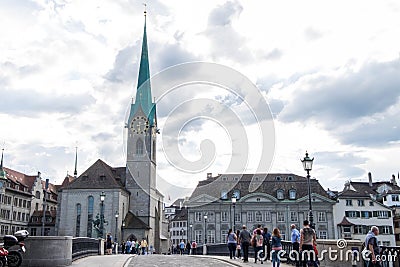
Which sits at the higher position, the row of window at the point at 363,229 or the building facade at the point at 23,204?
the building facade at the point at 23,204

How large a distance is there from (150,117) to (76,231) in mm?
26521

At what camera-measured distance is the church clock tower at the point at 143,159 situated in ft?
267

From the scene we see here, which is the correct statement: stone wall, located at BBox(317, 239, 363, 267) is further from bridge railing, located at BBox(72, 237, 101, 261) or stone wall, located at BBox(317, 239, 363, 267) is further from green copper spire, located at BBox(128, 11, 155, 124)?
green copper spire, located at BBox(128, 11, 155, 124)

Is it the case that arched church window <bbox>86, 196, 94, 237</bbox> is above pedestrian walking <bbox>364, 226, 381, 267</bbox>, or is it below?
above

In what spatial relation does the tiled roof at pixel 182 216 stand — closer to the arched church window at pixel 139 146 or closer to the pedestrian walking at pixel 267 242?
the arched church window at pixel 139 146

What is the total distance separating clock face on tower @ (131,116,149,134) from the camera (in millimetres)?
85812

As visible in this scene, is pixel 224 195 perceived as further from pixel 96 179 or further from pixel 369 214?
pixel 369 214

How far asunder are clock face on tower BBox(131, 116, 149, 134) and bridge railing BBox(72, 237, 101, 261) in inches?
2155

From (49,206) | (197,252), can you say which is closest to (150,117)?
(49,206)

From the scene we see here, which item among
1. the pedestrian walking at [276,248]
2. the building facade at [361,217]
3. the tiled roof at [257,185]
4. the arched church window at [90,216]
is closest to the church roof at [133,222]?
the arched church window at [90,216]

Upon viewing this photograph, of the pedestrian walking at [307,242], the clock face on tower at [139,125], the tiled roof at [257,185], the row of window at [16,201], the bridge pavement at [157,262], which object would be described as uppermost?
the clock face on tower at [139,125]

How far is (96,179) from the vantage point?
77.6 m

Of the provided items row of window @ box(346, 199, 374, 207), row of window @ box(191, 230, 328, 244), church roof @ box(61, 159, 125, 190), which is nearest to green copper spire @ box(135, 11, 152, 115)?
church roof @ box(61, 159, 125, 190)

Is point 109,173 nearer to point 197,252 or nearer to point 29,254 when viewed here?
point 197,252
